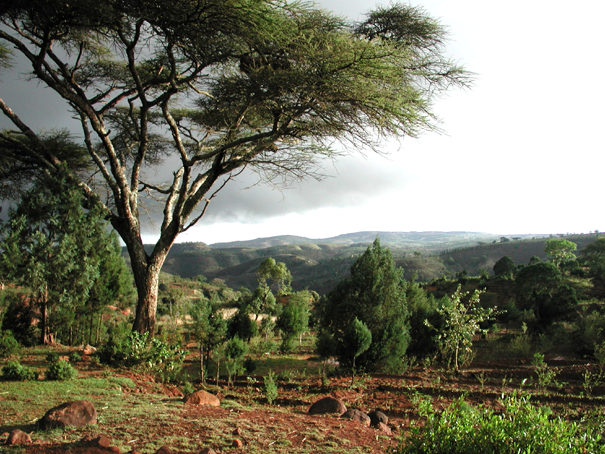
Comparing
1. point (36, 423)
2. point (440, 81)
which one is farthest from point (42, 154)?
point (440, 81)

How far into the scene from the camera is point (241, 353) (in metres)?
8.93

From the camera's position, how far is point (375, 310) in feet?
28.1

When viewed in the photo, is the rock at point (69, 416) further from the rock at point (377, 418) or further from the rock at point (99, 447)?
the rock at point (377, 418)

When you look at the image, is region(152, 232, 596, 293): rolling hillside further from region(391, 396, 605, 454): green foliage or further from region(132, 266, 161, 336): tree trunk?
Result: region(391, 396, 605, 454): green foliage

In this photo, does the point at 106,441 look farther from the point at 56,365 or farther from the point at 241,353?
the point at 241,353

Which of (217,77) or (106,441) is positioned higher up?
(217,77)

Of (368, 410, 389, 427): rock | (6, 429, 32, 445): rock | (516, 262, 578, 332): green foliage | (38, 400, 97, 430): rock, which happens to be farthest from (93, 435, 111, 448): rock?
(516, 262, 578, 332): green foliage

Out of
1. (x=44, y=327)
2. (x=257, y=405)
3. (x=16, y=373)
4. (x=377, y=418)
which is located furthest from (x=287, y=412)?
(x=44, y=327)

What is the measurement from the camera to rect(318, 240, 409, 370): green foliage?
8.44m

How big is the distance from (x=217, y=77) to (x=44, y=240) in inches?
193

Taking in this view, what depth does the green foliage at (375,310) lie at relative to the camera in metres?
8.44

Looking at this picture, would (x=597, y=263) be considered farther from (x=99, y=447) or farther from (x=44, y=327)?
(x=99, y=447)

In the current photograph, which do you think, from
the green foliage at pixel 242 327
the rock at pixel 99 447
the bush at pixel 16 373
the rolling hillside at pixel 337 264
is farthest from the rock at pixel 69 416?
the rolling hillside at pixel 337 264

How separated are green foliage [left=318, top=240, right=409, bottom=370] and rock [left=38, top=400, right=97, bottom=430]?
17.0 ft
